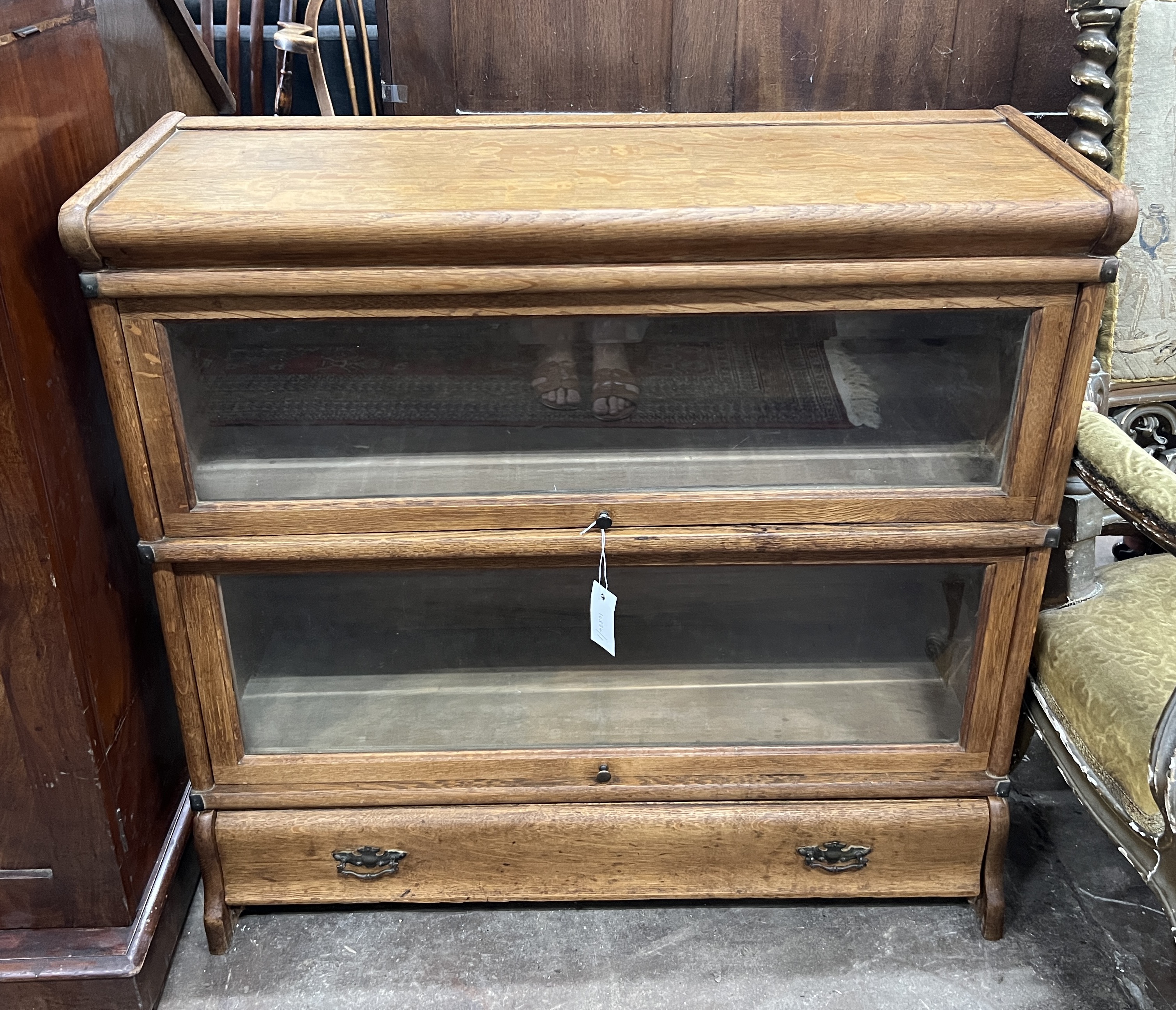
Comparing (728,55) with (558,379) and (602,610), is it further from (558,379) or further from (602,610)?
(602,610)

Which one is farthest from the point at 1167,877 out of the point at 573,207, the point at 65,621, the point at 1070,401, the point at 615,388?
the point at 65,621

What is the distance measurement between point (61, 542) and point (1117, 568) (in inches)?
47.1

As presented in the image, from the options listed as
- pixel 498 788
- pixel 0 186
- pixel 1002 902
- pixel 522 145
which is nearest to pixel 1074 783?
pixel 1002 902

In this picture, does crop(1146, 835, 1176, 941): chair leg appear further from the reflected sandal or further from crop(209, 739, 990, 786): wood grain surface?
the reflected sandal

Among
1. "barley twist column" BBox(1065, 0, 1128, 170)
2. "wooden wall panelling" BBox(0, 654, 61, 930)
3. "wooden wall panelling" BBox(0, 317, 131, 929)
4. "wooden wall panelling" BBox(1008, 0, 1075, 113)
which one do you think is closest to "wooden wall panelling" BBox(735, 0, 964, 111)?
"wooden wall panelling" BBox(1008, 0, 1075, 113)

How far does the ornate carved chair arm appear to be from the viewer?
95 centimetres

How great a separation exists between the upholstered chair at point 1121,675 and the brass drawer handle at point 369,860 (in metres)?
0.78

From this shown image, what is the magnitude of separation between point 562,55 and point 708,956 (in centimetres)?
130

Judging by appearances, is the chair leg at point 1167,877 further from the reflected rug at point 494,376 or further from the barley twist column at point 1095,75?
the barley twist column at point 1095,75

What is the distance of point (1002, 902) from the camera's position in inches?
50.1

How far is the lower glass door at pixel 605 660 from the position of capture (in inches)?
46.7

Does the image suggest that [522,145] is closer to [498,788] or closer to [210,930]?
[498,788]

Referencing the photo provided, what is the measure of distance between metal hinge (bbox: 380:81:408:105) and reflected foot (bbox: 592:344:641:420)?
0.82 metres

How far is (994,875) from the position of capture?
126cm
